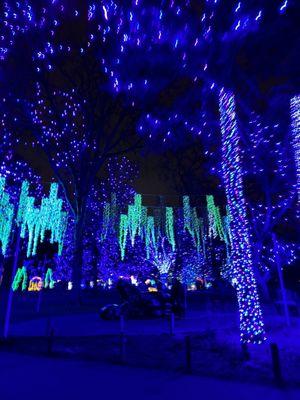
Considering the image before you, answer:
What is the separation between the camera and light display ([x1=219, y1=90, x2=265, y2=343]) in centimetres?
806

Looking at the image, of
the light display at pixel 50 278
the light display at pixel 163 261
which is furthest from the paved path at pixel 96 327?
the light display at pixel 163 261

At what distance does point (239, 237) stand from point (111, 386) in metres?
4.61

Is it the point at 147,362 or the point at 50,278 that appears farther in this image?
the point at 50,278

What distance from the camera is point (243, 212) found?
Answer: 28.8 ft

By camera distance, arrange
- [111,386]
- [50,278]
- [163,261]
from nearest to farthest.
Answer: [111,386], [50,278], [163,261]

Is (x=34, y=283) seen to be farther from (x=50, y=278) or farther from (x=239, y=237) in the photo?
(x=239, y=237)

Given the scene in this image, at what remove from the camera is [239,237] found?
336 inches

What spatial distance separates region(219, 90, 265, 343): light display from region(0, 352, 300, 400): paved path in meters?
2.79

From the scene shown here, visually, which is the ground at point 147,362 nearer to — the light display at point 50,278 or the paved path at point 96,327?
the paved path at point 96,327

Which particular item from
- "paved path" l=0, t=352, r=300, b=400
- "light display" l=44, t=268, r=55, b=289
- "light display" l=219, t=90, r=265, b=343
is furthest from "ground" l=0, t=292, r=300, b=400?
"light display" l=44, t=268, r=55, b=289

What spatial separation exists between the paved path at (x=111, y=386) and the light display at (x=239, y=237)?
9.16 ft

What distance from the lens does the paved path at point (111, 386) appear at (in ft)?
16.2

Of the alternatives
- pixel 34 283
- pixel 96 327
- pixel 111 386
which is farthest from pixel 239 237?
pixel 34 283

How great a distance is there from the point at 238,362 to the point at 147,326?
20.8ft
